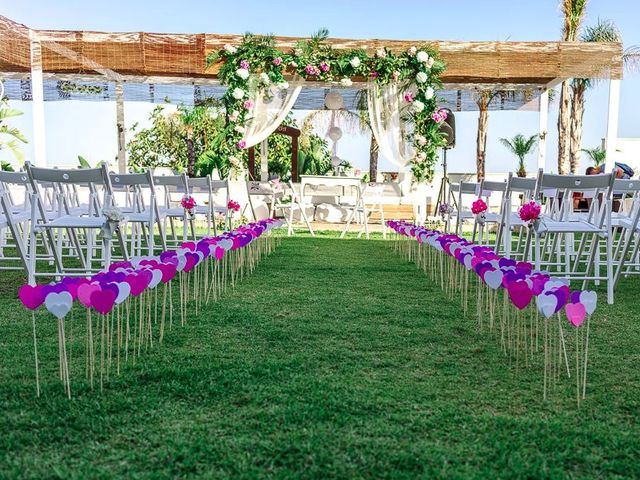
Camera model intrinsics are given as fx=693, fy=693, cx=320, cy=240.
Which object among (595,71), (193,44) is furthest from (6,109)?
(595,71)

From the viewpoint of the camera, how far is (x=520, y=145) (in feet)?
71.0

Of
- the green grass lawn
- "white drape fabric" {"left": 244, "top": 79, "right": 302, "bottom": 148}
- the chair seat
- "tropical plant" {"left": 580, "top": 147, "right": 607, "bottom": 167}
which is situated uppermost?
"white drape fabric" {"left": 244, "top": 79, "right": 302, "bottom": 148}

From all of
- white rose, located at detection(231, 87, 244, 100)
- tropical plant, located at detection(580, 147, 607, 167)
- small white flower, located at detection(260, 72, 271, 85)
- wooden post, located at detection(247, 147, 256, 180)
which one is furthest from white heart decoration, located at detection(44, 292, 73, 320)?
tropical plant, located at detection(580, 147, 607, 167)

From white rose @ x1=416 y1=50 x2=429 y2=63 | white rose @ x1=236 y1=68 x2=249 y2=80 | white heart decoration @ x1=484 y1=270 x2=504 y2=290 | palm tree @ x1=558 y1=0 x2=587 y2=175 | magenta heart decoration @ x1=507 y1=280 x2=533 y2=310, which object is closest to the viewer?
magenta heart decoration @ x1=507 y1=280 x2=533 y2=310

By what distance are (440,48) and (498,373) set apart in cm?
782

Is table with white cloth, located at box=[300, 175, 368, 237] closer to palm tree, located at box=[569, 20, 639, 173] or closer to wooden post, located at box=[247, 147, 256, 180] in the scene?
wooden post, located at box=[247, 147, 256, 180]

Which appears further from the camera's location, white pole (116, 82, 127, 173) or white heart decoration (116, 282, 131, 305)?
white pole (116, 82, 127, 173)

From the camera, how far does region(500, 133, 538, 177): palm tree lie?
21578 millimetres

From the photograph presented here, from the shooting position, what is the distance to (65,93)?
37.7ft

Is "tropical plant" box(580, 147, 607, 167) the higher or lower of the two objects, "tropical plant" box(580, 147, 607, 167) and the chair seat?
the higher

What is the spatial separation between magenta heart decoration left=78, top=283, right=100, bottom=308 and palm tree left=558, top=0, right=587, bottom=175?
14.8 metres

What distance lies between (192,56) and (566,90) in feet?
33.6

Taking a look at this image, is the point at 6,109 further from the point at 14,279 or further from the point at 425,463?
the point at 425,463

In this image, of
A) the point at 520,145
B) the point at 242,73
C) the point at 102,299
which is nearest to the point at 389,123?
the point at 242,73
